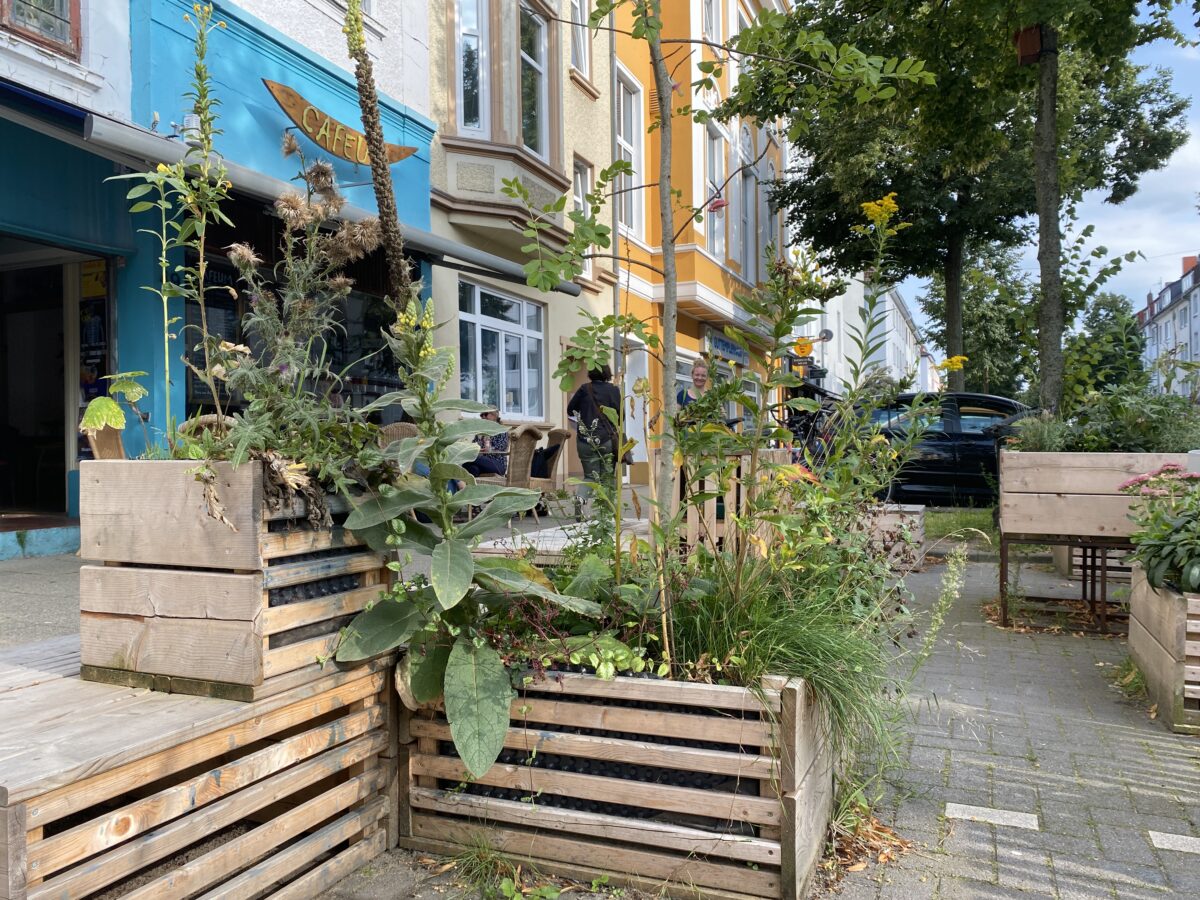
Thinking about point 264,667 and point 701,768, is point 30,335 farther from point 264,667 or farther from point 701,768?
point 701,768

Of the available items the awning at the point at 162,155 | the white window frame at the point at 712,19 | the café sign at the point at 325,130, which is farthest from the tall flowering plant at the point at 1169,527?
the white window frame at the point at 712,19

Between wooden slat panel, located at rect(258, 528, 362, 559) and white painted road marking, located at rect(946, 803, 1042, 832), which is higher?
wooden slat panel, located at rect(258, 528, 362, 559)

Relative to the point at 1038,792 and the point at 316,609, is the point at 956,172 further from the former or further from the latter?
the point at 316,609

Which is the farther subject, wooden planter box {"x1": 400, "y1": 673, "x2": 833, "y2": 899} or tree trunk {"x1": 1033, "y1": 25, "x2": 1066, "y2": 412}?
tree trunk {"x1": 1033, "y1": 25, "x2": 1066, "y2": 412}

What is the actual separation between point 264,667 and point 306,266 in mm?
1122

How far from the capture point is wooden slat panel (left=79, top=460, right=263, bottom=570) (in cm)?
208

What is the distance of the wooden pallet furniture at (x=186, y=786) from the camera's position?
5.17ft

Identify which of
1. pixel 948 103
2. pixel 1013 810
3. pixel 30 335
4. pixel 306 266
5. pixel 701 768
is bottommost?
pixel 1013 810

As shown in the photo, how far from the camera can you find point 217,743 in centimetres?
193

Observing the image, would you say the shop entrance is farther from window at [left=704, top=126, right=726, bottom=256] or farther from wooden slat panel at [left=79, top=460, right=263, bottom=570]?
window at [left=704, top=126, right=726, bottom=256]

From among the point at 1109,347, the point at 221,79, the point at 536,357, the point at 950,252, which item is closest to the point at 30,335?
the point at 221,79

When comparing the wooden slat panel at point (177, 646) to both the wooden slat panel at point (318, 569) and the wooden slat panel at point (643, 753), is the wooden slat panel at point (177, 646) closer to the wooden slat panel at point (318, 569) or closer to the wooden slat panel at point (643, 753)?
the wooden slat panel at point (318, 569)

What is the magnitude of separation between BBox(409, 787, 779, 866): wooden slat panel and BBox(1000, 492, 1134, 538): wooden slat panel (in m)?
4.12

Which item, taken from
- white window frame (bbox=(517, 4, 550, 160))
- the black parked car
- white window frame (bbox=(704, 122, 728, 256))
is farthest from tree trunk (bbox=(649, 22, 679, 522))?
white window frame (bbox=(704, 122, 728, 256))
